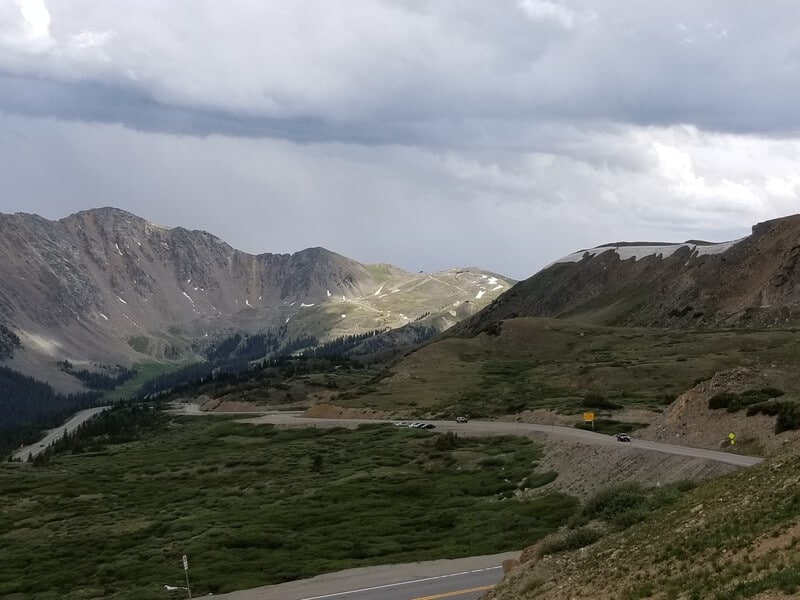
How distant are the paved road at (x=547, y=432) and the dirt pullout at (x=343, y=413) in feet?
7.29

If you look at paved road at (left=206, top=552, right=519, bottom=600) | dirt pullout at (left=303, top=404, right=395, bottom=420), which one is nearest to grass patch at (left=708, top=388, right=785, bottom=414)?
paved road at (left=206, top=552, right=519, bottom=600)

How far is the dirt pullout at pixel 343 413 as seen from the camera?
398ft

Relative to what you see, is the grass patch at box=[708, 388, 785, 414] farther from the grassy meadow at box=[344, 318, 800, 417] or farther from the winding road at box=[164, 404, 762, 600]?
the grassy meadow at box=[344, 318, 800, 417]

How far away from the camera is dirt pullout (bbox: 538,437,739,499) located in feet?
134

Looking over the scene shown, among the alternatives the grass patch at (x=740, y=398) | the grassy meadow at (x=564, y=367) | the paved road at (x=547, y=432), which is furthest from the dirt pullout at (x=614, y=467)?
the grassy meadow at (x=564, y=367)

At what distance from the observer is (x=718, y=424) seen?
52594 mm

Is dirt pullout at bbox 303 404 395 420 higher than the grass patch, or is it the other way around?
the grass patch

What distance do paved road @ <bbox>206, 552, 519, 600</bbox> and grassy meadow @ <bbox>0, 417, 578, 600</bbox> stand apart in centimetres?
170

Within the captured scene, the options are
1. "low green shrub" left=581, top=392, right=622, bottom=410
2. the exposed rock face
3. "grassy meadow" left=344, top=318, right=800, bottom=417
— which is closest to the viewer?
"low green shrub" left=581, top=392, right=622, bottom=410

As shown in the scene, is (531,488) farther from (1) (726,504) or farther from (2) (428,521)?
(1) (726,504)

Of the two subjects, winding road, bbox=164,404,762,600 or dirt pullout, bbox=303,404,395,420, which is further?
dirt pullout, bbox=303,404,395,420

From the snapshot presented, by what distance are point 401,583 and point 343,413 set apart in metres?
95.5

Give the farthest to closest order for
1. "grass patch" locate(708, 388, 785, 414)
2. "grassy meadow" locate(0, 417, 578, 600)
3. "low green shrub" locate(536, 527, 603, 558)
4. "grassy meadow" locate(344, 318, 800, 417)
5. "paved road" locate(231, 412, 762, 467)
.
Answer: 1. "grassy meadow" locate(344, 318, 800, 417)
2. "grass patch" locate(708, 388, 785, 414)
3. "paved road" locate(231, 412, 762, 467)
4. "grassy meadow" locate(0, 417, 578, 600)
5. "low green shrub" locate(536, 527, 603, 558)

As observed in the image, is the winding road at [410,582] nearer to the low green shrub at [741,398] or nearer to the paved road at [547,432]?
the paved road at [547,432]
